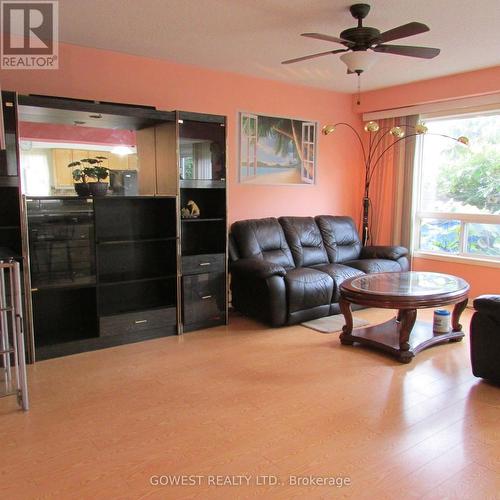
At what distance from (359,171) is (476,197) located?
5.11ft

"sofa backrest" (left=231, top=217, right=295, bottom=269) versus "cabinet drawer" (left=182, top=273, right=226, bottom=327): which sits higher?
"sofa backrest" (left=231, top=217, right=295, bottom=269)

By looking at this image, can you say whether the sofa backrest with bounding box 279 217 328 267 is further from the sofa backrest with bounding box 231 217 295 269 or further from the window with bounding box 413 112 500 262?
the window with bounding box 413 112 500 262

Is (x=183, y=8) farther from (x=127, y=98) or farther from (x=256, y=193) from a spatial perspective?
(x=256, y=193)

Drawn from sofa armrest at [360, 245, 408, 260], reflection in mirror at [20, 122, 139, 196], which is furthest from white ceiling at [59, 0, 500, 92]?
sofa armrest at [360, 245, 408, 260]

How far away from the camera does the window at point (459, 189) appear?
4.85 m

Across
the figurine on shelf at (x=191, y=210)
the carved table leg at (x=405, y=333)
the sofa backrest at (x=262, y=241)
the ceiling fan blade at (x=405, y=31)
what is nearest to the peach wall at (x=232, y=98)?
the sofa backrest at (x=262, y=241)

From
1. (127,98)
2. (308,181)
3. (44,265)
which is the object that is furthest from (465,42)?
(44,265)

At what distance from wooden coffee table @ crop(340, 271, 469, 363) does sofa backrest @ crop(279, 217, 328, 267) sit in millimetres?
1098

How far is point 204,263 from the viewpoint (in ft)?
13.5

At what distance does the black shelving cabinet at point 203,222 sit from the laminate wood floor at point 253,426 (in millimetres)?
617

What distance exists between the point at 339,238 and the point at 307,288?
137cm

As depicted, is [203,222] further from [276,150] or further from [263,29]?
[263,29]

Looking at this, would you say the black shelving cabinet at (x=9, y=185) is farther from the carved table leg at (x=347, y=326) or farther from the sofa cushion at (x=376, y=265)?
the sofa cushion at (x=376, y=265)

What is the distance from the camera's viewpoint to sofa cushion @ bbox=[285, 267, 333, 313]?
4.11 metres
